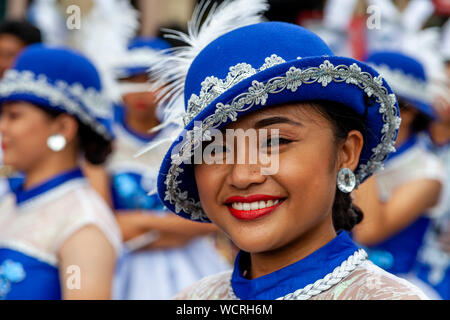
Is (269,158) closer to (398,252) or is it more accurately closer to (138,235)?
(398,252)

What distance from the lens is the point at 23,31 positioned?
202 inches

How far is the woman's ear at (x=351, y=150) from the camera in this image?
1915 mm

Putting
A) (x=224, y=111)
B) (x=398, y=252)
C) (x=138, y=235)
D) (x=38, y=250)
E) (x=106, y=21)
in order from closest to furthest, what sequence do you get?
(x=224, y=111)
(x=38, y=250)
(x=398, y=252)
(x=138, y=235)
(x=106, y=21)

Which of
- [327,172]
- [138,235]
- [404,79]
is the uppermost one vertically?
[327,172]

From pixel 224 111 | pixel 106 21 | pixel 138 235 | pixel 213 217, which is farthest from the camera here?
pixel 106 21

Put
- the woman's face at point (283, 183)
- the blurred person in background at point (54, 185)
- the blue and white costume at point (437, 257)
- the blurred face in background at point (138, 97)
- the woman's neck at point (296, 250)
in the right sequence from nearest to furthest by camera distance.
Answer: the woman's face at point (283, 183) < the woman's neck at point (296, 250) < the blurred person in background at point (54, 185) < the blue and white costume at point (437, 257) < the blurred face in background at point (138, 97)

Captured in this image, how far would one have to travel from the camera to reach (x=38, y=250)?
2908mm

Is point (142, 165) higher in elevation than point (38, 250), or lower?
lower

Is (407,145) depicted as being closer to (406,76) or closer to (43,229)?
(406,76)

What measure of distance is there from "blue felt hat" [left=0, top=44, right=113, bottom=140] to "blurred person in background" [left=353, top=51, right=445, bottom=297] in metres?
1.74

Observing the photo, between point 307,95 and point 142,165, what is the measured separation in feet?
10.1

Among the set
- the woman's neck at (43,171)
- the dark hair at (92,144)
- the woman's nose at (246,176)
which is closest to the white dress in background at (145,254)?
the dark hair at (92,144)

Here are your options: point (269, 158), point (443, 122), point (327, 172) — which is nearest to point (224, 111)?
point (269, 158)

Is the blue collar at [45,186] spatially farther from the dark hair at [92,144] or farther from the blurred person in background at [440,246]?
the blurred person in background at [440,246]
